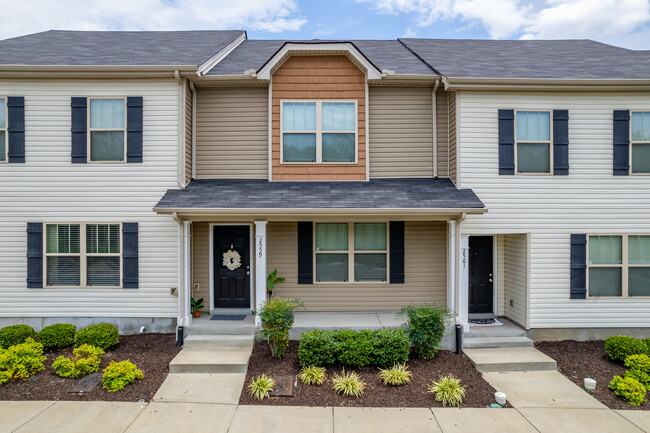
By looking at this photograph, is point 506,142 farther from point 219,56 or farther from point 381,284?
point 219,56

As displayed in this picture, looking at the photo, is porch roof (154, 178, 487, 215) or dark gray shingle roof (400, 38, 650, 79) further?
dark gray shingle roof (400, 38, 650, 79)

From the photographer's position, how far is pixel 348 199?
7574 millimetres

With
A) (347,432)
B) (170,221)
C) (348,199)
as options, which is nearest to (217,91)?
(170,221)

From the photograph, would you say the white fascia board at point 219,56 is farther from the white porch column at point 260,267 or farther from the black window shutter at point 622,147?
the black window shutter at point 622,147

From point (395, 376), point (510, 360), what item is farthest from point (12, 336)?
point (510, 360)

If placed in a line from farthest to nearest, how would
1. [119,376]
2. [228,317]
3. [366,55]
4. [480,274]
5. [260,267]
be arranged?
[366,55], [480,274], [228,317], [260,267], [119,376]

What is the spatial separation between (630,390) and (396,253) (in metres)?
4.60

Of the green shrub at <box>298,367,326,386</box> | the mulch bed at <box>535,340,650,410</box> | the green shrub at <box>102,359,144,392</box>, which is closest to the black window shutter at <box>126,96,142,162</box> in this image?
the green shrub at <box>102,359,144,392</box>

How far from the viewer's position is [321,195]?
25.5ft

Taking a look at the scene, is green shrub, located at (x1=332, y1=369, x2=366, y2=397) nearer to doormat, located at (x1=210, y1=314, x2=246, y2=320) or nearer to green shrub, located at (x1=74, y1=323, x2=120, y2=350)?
doormat, located at (x1=210, y1=314, x2=246, y2=320)

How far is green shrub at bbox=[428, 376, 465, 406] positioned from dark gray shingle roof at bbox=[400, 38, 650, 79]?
6.16 meters

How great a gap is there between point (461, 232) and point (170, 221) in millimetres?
6238

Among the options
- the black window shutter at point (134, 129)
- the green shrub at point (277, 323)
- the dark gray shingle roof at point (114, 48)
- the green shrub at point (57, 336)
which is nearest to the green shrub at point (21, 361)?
the green shrub at point (57, 336)

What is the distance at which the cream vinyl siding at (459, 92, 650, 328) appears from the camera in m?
7.83
